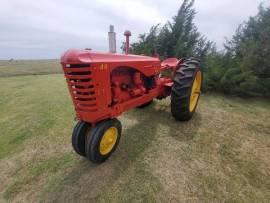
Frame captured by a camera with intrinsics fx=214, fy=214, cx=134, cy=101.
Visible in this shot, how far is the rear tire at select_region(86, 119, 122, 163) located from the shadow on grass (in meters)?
0.16

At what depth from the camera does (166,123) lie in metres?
4.14

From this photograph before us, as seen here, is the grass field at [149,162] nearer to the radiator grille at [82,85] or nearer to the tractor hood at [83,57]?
the radiator grille at [82,85]

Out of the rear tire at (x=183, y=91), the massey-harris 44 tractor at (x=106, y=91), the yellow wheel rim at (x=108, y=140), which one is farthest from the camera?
the rear tire at (x=183, y=91)

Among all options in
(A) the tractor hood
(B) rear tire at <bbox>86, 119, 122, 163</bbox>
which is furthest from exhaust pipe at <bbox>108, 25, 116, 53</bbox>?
(B) rear tire at <bbox>86, 119, 122, 163</bbox>

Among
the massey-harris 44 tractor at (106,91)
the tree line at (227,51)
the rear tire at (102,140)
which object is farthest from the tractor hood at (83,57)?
the tree line at (227,51)

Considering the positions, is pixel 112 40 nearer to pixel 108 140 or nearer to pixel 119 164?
pixel 108 140

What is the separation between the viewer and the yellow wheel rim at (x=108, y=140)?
2.80 m

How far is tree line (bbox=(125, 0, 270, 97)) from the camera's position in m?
6.00

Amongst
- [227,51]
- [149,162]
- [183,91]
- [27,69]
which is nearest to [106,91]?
[149,162]

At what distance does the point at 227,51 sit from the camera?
298 inches

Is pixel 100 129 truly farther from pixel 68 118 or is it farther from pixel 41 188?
pixel 68 118

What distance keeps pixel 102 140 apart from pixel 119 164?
17.0 inches

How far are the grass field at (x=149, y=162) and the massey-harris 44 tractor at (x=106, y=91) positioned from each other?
1.15 ft

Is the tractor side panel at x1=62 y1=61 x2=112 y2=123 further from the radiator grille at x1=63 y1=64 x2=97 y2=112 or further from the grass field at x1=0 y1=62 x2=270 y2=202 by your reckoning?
the grass field at x1=0 y1=62 x2=270 y2=202
